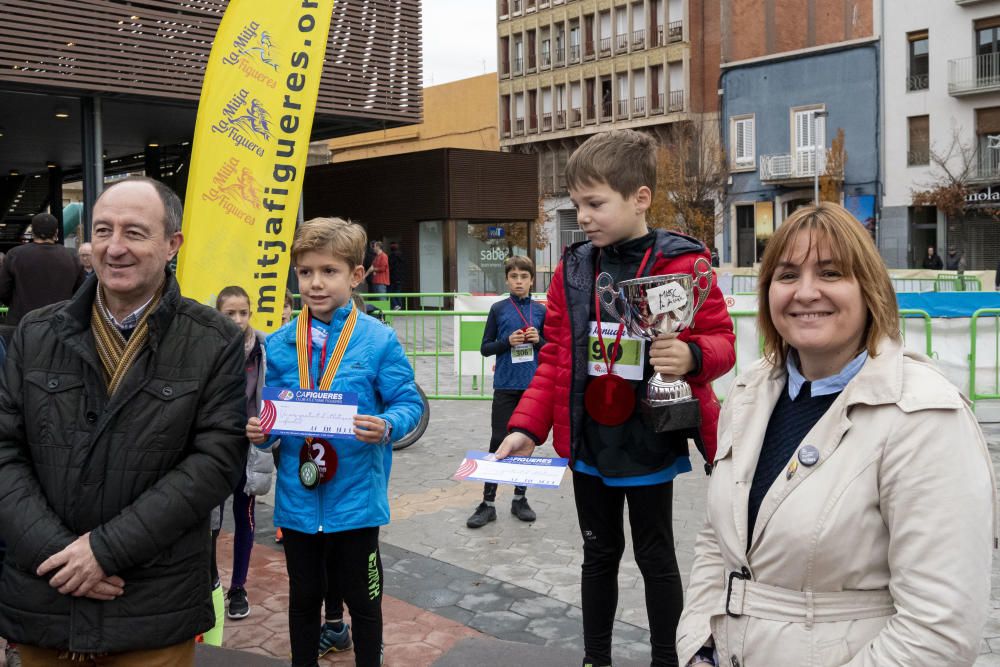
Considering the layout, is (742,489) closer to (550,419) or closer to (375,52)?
(550,419)

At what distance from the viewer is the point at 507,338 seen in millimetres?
6879

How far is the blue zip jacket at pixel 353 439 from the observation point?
11.8 feet

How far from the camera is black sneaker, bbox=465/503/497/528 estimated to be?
6648mm

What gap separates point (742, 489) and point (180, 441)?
146 centimetres

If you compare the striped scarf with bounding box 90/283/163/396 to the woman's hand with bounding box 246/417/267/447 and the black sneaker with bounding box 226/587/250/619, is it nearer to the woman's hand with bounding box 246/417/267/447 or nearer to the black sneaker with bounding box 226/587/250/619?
the woman's hand with bounding box 246/417/267/447

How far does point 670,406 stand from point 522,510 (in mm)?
3888

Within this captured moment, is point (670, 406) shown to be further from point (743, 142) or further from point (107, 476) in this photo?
point (743, 142)

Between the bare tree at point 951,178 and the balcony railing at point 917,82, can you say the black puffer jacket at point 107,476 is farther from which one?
the balcony railing at point 917,82

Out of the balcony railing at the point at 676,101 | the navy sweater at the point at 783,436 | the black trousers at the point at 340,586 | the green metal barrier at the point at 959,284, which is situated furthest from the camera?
the balcony railing at the point at 676,101

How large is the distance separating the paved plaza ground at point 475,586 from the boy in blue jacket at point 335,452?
0.70m

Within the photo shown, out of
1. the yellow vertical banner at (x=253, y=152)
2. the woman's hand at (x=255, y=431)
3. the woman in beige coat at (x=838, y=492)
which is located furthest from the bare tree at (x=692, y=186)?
the woman in beige coat at (x=838, y=492)

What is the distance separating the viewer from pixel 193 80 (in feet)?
57.8

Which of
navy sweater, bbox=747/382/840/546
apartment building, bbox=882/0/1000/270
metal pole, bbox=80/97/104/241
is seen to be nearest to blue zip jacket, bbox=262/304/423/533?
navy sweater, bbox=747/382/840/546

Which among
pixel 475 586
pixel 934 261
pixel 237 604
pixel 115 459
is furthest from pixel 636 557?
pixel 934 261
